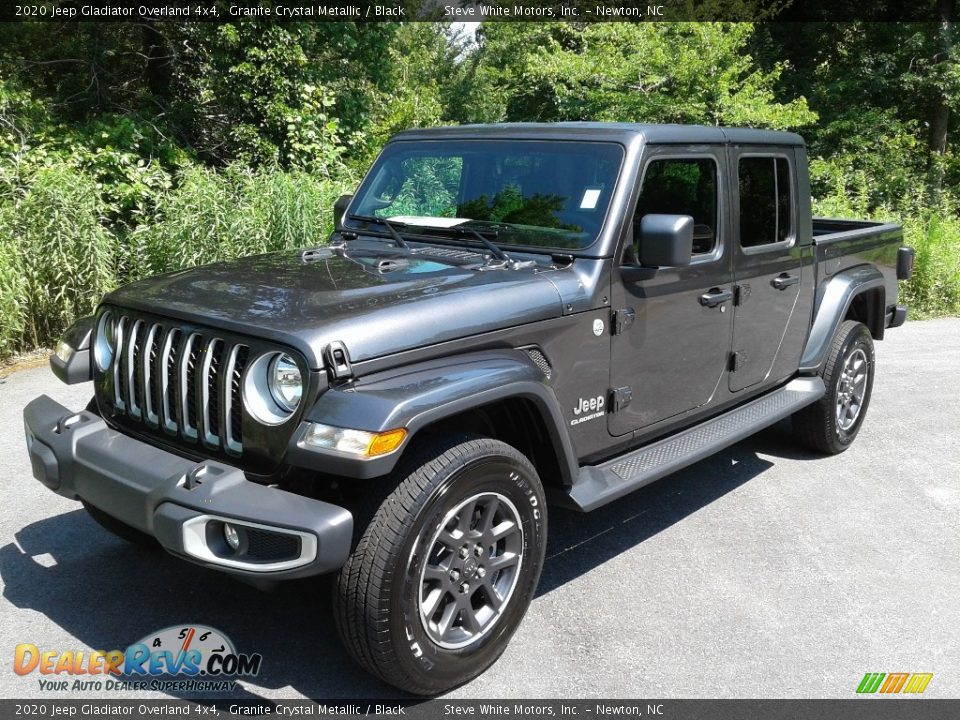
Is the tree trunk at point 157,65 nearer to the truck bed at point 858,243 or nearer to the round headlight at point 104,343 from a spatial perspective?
the truck bed at point 858,243

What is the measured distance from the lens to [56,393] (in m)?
6.46

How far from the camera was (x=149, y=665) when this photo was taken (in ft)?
10.7

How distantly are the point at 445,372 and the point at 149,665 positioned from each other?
155 cm

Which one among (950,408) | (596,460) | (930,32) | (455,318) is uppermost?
Result: (930,32)

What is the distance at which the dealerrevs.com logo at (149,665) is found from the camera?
315 centimetres

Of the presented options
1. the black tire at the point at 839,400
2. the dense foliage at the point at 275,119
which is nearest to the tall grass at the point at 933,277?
the dense foliage at the point at 275,119

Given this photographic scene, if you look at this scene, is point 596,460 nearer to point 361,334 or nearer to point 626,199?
point 626,199

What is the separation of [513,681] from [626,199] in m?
2.05

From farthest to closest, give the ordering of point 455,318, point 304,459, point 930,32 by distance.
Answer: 1. point 930,32
2. point 455,318
3. point 304,459

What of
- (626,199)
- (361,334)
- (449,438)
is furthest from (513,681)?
(626,199)

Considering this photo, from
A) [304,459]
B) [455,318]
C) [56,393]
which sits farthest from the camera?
[56,393]

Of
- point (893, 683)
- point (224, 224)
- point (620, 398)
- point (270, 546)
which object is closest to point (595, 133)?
point (620, 398)

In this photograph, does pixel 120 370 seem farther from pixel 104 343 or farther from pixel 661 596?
pixel 661 596

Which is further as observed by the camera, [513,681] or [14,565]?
[14,565]
